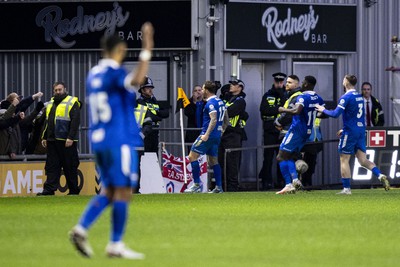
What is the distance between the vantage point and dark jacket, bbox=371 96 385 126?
33.7m

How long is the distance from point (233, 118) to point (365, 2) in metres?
6.56

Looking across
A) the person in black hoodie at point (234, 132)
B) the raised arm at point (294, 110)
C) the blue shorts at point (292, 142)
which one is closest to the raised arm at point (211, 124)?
the blue shorts at point (292, 142)

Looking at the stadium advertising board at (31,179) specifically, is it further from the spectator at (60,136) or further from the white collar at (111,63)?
the white collar at (111,63)

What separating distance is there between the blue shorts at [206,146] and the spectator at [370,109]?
5912 mm

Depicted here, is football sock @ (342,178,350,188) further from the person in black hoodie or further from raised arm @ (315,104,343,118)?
the person in black hoodie

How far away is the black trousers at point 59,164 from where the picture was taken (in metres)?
28.0

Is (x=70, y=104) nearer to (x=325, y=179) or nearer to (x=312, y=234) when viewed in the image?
(x=325, y=179)

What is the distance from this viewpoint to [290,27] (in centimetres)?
3538

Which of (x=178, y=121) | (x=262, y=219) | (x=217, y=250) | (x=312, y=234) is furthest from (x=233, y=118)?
(x=217, y=250)

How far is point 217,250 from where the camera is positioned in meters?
14.8

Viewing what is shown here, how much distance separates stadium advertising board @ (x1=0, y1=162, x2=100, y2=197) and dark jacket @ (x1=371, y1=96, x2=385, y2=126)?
7356 millimetres

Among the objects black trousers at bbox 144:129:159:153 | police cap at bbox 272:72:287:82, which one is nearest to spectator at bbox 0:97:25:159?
black trousers at bbox 144:129:159:153

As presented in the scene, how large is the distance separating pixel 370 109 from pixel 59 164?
881cm

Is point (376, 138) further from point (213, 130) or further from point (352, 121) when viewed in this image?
point (352, 121)
